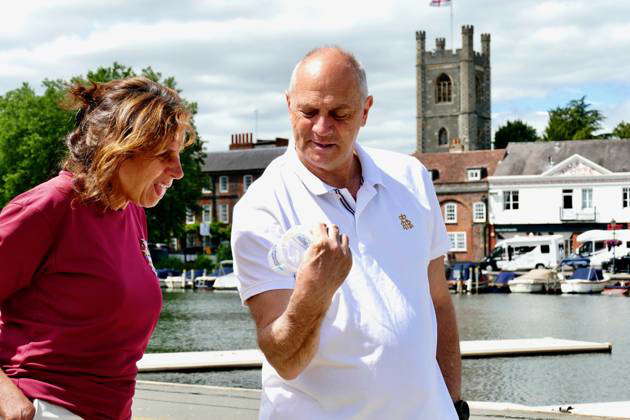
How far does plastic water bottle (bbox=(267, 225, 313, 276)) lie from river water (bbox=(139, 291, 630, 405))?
1050 centimetres

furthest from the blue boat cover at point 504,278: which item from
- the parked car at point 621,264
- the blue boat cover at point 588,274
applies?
the parked car at point 621,264

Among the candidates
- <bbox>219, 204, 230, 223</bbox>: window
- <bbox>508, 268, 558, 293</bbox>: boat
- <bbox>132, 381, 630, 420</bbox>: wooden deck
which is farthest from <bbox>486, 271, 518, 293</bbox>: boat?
<bbox>132, 381, 630, 420</bbox>: wooden deck

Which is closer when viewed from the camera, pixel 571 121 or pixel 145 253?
pixel 145 253

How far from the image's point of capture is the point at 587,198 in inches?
2746

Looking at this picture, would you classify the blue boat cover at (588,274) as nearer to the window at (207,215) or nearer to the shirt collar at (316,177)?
the window at (207,215)

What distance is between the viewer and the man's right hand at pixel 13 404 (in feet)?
9.19

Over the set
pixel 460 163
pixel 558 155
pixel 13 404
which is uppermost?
pixel 558 155

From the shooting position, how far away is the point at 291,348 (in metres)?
2.74

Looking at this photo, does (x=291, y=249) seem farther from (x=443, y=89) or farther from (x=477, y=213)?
(x=443, y=89)

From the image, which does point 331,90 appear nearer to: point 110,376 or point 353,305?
point 353,305

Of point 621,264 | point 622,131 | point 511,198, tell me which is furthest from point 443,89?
point 621,264

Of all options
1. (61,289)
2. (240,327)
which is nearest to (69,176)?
(61,289)

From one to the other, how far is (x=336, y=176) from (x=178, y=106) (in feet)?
1.81

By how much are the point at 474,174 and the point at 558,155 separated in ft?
20.3
